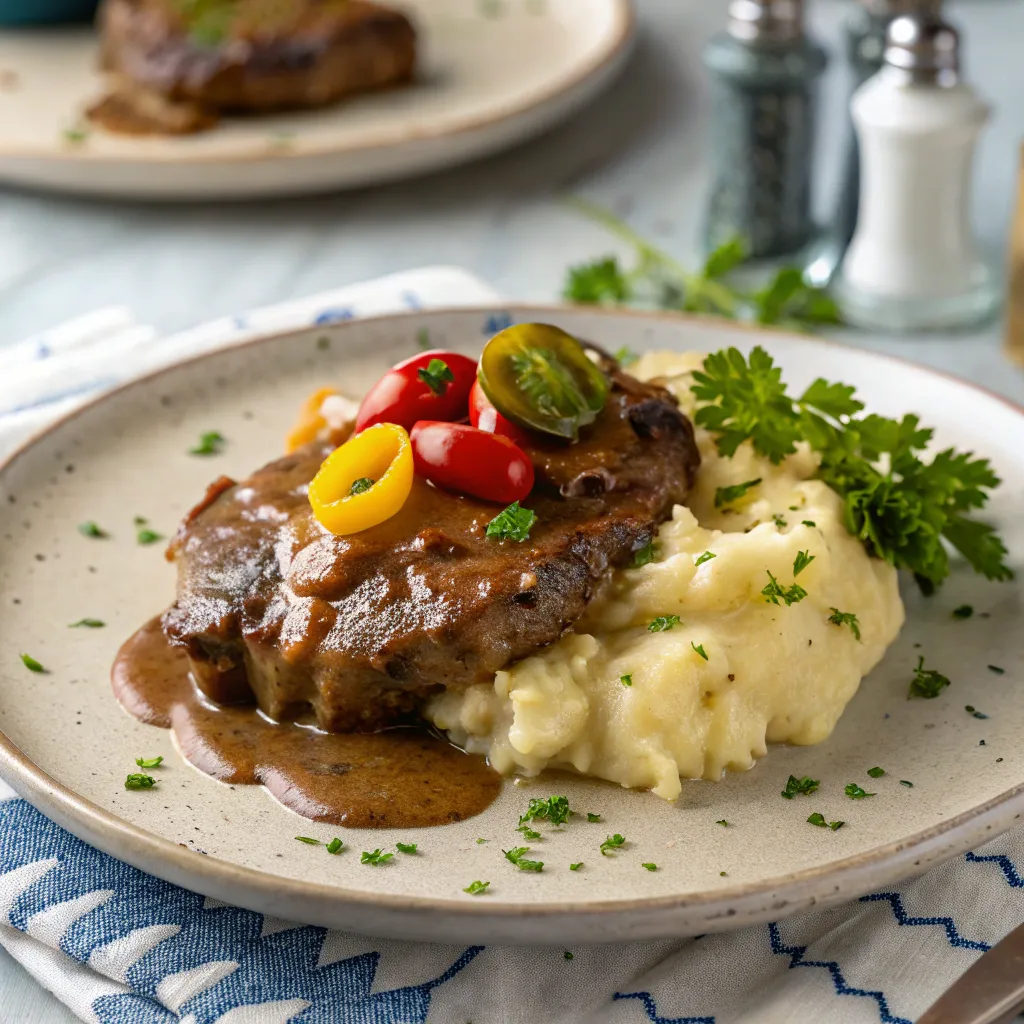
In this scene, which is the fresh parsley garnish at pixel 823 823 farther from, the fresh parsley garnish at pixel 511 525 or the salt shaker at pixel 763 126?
the salt shaker at pixel 763 126

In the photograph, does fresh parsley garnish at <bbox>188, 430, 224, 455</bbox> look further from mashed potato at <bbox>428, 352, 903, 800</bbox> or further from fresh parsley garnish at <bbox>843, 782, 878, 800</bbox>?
fresh parsley garnish at <bbox>843, 782, 878, 800</bbox>

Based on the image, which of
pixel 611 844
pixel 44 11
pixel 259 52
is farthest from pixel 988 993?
pixel 44 11

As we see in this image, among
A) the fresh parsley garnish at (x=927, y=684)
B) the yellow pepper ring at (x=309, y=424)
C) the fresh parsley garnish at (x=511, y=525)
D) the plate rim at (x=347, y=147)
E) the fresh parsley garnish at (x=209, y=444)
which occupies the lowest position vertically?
the plate rim at (x=347, y=147)

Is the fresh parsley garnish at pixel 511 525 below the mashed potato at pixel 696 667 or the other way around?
the other way around

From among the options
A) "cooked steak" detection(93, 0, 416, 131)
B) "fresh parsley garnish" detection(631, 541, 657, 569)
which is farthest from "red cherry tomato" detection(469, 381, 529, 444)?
"cooked steak" detection(93, 0, 416, 131)

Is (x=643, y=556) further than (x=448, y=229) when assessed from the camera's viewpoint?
No

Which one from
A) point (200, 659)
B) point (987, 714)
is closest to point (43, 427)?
point (200, 659)

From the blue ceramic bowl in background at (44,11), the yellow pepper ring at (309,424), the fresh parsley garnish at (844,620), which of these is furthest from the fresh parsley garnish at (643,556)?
the blue ceramic bowl in background at (44,11)

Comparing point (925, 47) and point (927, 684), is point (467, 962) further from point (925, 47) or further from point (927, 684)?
point (925, 47)
